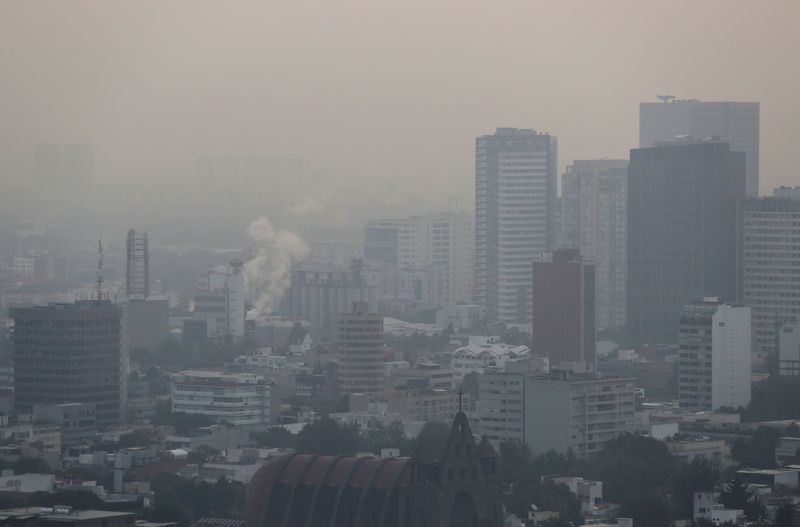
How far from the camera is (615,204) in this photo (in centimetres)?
9038

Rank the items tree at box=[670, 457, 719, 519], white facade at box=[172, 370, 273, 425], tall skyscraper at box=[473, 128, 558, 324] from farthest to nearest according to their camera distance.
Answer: tall skyscraper at box=[473, 128, 558, 324], white facade at box=[172, 370, 273, 425], tree at box=[670, 457, 719, 519]

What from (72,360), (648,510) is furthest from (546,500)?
(72,360)

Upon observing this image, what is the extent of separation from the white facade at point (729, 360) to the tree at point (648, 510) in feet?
60.8

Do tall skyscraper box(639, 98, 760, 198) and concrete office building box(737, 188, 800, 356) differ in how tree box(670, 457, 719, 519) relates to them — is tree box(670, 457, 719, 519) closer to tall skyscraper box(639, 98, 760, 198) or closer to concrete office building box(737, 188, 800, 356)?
concrete office building box(737, 188, 800, 356)

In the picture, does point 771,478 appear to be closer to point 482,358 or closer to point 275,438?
point 275,438

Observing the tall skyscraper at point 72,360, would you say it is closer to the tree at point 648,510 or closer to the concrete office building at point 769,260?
the tree at point 648,510

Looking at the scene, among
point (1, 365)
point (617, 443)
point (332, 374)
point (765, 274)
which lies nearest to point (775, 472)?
point (617, 443)

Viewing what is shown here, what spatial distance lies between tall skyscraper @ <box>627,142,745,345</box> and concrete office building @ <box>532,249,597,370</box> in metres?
9.14

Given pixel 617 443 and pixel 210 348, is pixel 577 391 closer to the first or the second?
pixel 617 443

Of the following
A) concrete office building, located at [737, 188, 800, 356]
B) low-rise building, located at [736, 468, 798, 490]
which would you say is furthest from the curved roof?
concrete office building, located at [737, 188, 800, 356]

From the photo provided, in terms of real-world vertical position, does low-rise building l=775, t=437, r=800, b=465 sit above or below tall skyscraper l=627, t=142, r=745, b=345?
below

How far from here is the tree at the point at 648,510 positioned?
36594mm

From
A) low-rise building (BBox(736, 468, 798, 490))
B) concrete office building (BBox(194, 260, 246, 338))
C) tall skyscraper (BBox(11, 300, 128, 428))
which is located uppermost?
concrete office building (BBox(194, 260, 246, 338))

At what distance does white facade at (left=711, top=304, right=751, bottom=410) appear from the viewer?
2208 inches
